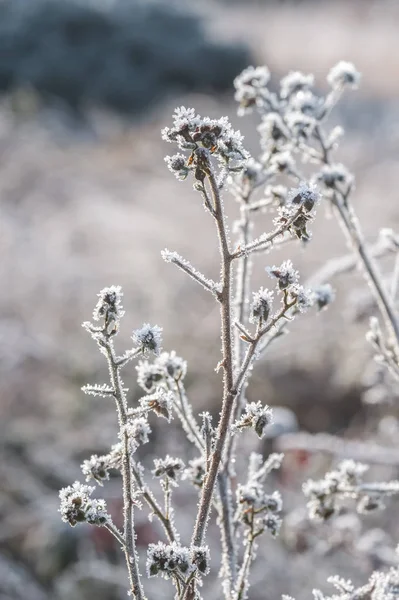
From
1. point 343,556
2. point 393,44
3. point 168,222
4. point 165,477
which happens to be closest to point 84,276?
point 168,222

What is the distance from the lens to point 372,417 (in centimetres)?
418

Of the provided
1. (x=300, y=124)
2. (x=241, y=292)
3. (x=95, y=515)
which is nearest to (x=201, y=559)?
(x=95, y=515)

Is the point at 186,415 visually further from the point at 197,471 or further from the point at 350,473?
the point at 350,473

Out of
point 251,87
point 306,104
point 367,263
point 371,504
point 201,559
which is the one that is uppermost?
point 251,87

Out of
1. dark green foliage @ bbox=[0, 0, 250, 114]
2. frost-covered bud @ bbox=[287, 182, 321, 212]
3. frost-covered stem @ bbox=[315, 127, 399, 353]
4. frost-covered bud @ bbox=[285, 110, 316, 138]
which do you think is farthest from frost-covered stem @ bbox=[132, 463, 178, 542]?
dark green foliage @ bbox=[0, 0, 250, 114]

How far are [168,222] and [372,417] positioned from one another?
4.34 metres

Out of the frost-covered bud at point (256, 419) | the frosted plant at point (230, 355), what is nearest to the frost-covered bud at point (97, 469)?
the frosted plant at point (230, 355)

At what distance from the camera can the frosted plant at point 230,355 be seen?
933 millimetres

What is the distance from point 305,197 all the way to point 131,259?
19.1 feet

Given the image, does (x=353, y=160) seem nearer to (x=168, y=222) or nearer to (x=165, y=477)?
(x=168, y=222)

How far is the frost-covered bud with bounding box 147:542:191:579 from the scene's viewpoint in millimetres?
932

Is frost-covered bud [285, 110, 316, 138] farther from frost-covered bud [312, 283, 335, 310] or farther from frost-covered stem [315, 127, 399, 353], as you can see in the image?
frost-covered bud [312, 283, 335, 310]

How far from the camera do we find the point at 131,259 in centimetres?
669

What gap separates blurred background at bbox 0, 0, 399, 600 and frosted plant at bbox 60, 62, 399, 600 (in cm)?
51
